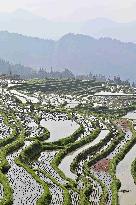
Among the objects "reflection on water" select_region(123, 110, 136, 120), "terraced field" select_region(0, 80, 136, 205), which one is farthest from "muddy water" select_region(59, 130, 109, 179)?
"reflection on water" select_region(123, 110, 136, 120)

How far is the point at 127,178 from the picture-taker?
181 feet

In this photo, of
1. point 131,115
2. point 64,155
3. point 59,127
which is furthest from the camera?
point 131,115

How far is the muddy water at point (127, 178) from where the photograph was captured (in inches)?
1885

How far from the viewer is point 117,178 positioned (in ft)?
181

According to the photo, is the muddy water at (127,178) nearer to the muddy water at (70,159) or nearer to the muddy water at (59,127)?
the muddy water at (70,159)

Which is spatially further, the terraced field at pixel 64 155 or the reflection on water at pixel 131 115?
the reflection on water at pixel 131 115

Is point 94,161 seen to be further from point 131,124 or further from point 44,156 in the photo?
point 131,124

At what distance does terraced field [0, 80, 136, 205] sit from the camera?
47312mm

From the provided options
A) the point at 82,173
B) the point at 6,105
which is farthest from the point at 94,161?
the point at 6,105

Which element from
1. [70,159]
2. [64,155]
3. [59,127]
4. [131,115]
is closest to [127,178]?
[70,159]

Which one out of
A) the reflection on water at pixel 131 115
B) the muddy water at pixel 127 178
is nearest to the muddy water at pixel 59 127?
the muddy water at pixel 127 178

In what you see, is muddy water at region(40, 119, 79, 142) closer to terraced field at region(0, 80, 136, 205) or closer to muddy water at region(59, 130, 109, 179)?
terraced field at region(0, 80, 136, 205)

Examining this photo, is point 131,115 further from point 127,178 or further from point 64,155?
point 127,178

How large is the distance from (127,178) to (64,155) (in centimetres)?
1287
